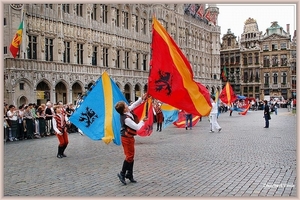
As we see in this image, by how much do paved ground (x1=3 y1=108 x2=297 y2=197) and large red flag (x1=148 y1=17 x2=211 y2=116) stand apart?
1.64m

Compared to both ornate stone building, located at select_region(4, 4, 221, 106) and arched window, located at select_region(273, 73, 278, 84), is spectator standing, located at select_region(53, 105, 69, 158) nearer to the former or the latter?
ornate stone building, located at select_region(4, 4, 221, 106)

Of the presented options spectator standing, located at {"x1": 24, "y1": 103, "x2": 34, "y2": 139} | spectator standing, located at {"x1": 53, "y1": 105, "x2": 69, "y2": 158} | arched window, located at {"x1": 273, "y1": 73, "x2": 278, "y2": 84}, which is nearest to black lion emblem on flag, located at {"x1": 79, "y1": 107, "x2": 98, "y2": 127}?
spectator standing, located at {"x1": 53, "y1": 105, "x2": 69, "y2": 158}

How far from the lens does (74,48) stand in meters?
33.5

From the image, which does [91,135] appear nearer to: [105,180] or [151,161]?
[151,161]

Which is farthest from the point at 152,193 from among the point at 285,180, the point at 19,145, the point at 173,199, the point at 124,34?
the point at 124,34

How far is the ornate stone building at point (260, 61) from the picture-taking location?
239 feet

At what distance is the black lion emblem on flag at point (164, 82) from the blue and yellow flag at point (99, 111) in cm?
237

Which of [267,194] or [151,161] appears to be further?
[151,161]

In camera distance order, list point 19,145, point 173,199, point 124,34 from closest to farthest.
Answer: point 173,199 < point 19,145 < point 124,34

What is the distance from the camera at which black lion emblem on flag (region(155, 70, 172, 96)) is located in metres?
9.98

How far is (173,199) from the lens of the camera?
6.55m

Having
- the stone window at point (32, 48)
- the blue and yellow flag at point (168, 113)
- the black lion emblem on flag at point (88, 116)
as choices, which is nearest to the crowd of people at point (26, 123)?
the black lion emblem on flag at point (88, 116)

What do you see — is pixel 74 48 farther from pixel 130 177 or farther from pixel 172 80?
pixel 130 177

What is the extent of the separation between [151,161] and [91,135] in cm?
257
